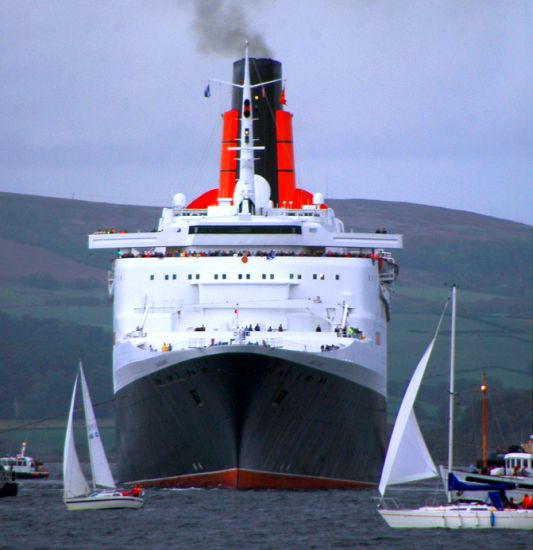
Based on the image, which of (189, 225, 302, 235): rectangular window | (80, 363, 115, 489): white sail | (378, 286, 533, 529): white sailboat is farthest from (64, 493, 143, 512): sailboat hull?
(189, 225, 302, 235): rectangular window

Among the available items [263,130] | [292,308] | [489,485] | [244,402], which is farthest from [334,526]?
[263,130]

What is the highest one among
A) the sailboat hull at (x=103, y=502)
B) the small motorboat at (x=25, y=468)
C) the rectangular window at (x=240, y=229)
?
the rectangular window at (x=240, y=229)

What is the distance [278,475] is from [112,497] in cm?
786

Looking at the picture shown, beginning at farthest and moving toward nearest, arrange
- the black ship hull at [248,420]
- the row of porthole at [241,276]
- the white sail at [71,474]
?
the row of porthole at [241,276] < the black ship hull at [248,420] < the white sail at [71,474]

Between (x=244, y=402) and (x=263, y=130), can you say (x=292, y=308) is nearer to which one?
(x=244, y=402)

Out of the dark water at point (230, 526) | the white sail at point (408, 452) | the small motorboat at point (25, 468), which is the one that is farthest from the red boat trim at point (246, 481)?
the small motorboat at point (25, 468)

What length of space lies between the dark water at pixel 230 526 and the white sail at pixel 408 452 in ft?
5.65

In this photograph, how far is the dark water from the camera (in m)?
54.5

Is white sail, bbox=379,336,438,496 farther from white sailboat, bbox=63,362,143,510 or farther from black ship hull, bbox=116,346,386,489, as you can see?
white sailboat, bbox=63,362,143,510

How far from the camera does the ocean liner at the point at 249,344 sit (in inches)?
2741

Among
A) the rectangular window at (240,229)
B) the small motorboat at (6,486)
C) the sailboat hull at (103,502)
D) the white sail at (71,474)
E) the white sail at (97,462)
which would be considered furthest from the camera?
the rectangular window at (240,229)

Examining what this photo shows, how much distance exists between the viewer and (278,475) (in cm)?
7044

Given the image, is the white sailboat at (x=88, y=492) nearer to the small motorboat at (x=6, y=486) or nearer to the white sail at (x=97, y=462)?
the white sail at (x=97, y=462)

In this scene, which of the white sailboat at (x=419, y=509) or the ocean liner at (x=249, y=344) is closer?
the white sailboat at (x=419, y=509)
